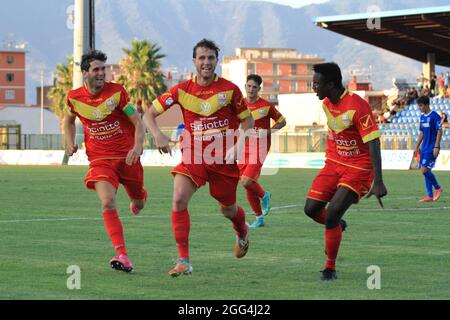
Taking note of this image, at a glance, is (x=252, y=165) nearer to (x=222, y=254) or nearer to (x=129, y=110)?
(x=222, y=254)

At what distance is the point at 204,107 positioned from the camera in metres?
11.1

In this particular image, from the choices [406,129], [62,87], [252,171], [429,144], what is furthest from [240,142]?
[62,87]

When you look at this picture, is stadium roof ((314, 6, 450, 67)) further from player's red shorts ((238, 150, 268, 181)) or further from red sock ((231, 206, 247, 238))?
red sock ((231, 206, 247, 238))

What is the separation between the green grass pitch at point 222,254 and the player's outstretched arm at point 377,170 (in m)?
0.78

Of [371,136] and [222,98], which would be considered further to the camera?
[222,98]

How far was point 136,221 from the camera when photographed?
56.4 feet

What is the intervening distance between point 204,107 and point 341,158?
145cm

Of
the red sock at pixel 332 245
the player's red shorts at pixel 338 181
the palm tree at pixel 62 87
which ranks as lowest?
the red sock at pixel 332 245

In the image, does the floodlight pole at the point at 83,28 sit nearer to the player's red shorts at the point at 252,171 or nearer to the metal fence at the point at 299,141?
the metal fence at the point at 299,141

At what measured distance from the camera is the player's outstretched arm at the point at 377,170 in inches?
404

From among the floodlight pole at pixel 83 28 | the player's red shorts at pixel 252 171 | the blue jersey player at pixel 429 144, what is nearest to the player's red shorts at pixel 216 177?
the player's red shorts at pixel 252 171
